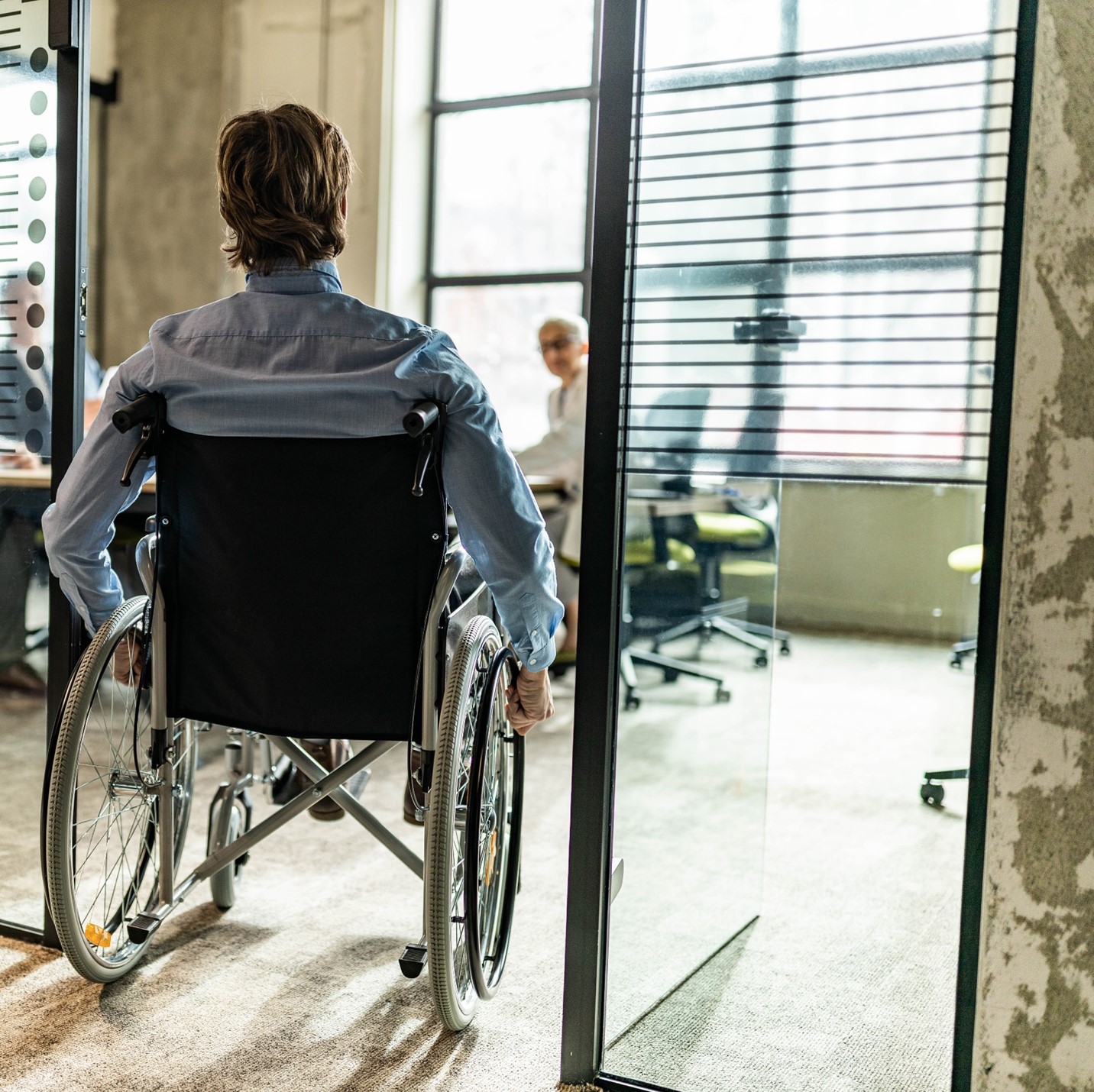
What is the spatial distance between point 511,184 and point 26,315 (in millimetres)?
4631

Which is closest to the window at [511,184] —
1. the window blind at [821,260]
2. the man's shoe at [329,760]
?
the man's shoe at [329,760]

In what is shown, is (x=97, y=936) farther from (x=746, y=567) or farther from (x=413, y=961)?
(x=746, y=567)

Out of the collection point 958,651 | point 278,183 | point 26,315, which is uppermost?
point 278,183

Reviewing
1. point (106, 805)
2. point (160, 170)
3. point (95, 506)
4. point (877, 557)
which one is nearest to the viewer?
point (95, 506)

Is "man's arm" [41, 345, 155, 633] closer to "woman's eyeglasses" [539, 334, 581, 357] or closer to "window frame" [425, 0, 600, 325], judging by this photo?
"woman's eyeglasses" [539, 334, 581, 357]

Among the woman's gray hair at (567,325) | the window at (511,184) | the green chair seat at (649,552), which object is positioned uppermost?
the window at (511,184)

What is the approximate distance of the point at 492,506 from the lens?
160 centimetres

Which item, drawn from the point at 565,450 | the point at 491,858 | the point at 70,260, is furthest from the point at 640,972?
the point at 565,450

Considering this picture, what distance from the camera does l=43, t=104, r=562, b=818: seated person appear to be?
155 cm

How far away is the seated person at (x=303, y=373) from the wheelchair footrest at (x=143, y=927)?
0.53 meters

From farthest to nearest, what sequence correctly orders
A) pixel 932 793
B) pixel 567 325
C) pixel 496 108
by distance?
pixel 496 108, pixel 567 325, pixel 932 793

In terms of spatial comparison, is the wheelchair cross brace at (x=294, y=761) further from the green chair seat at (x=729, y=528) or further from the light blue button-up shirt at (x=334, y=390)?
the green chair seat at (x=729, y=528)

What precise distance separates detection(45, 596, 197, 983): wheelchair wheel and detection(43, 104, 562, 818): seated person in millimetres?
201

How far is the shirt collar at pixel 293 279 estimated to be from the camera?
5.35 feet
